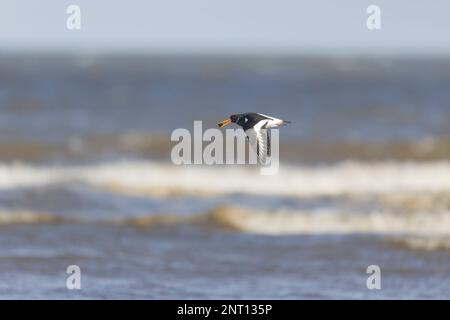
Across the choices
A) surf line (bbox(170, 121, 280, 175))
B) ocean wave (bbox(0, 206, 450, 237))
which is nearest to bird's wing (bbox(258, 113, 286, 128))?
ocean wave (bbox(0, 206, 450, 237))

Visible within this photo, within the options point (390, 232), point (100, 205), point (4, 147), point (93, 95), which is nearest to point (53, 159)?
point (4, 147)

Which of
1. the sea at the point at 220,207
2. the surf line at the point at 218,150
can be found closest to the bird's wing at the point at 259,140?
the sea at the point at 220,207

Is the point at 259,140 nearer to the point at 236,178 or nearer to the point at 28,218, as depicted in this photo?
the point at 28,218

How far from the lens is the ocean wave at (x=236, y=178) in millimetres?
17594

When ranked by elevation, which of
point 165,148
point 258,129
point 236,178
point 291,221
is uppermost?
point 165,148

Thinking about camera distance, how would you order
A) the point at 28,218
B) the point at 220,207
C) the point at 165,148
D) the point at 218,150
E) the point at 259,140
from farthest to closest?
the point at 165,148, the point at 218,150, the point at 220,207, the point at 28,218, the point at 259,140

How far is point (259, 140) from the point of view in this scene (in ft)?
34.1

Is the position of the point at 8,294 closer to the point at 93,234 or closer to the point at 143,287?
the point at 143,287
